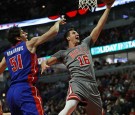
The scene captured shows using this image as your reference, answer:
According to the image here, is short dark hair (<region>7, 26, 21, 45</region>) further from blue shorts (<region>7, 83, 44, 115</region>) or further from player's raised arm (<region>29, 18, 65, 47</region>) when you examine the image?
blue shorts (<region>7, 83, 44, 115</region>)

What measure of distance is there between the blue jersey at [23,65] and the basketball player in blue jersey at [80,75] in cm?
43

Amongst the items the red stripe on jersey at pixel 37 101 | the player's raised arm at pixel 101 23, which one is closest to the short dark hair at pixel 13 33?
the red stripe on jersey at pixel 37 101

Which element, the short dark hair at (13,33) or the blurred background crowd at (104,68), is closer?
the short dark hair at (13,33)

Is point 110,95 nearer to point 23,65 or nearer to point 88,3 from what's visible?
point 88,3

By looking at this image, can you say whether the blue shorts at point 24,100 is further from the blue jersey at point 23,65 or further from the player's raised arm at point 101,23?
the player's raised arm at point 101,23

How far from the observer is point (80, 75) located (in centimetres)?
620

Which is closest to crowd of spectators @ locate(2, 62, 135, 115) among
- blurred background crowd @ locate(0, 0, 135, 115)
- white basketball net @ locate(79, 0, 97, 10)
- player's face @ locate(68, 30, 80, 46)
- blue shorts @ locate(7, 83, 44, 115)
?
blurred background crowd @ locate(0, 0, 135, 115)

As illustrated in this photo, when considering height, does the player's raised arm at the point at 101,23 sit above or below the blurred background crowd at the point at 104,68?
above

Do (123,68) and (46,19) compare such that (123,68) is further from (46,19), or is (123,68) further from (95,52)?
(46,19)

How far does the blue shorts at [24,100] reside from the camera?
5.12 meters

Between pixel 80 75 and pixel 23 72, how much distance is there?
117 cm

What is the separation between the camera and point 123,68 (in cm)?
2295

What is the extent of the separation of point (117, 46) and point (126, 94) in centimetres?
988

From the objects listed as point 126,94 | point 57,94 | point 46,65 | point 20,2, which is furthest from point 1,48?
point 46,65
